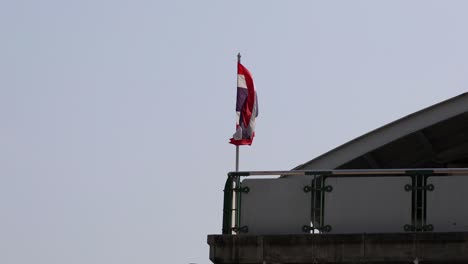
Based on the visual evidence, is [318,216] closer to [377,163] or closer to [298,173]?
[298,173]

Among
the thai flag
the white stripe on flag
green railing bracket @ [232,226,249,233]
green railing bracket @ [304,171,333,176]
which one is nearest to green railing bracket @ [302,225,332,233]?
green railing bracket @ [304,171,333,176]

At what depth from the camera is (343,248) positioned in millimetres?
19766

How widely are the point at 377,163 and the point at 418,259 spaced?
23.8 ft

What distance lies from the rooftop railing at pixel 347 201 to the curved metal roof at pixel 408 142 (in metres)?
4.52

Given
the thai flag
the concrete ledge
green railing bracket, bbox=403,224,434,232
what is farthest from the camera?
the thai flag

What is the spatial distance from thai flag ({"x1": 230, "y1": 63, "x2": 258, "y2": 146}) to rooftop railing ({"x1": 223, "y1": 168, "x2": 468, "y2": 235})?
10.4ft

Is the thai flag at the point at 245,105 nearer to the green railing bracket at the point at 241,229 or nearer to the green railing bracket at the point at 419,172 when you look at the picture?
the green railing bracket at the point at 241,229

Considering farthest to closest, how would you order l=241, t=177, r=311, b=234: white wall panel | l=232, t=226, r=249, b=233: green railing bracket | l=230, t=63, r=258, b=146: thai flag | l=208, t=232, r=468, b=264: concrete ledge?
1. l=230, t=63, r=258, b=146: thai flag
2. l=232, t=226, r=249, b=233: green railing bracket
3. l=241, t=177, r=311, b=234: white wall panel
4. l=208, t=232, r=468, b=264: concrete ledge

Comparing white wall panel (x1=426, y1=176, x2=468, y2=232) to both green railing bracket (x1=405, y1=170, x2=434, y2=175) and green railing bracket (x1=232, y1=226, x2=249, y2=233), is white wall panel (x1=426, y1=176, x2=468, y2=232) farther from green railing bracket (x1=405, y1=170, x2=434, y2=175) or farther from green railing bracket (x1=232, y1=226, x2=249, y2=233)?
green railing bracket (x1=232, y1=226, x2=249, y2=233)

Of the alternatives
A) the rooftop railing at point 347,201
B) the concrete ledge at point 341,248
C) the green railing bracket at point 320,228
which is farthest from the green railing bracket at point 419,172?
the green railing bracket at point 320,228

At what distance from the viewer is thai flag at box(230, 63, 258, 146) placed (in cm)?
2442

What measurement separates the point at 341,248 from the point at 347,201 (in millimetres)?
1106

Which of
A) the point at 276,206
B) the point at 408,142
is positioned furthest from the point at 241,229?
the point at 408,142

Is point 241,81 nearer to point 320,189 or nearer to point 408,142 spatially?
point 408,142
